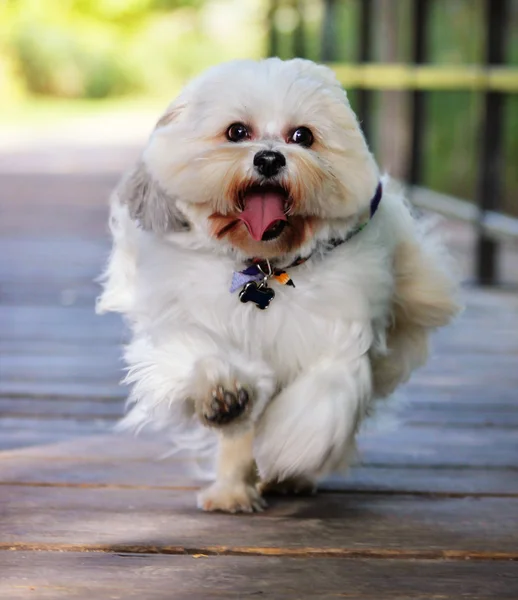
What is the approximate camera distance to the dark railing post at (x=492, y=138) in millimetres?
6441

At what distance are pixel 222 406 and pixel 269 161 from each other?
0.50 metres

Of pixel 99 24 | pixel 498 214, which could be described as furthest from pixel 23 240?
pixel 99 24

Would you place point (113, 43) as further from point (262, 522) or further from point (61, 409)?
point (262, 522)

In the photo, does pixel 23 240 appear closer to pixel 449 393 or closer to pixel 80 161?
pixel 449 393

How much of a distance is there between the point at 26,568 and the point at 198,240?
0.79 m

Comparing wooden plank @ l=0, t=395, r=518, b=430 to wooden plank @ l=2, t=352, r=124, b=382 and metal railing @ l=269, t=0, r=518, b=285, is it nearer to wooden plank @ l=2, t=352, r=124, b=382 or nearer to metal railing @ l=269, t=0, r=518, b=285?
wooden plank @ l=2, t=352, r=124, b=382

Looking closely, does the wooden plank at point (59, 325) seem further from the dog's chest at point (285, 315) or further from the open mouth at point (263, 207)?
the open mouth at point (263, 207)

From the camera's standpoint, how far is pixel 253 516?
296cm

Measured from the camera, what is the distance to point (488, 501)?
309cm

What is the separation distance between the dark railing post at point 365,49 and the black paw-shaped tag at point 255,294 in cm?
663

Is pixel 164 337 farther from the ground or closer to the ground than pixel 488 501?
farther from the ground

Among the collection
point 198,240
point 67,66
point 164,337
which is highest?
point 198,240

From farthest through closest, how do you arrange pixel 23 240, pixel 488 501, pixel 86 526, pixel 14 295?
pixel 23 240, pixel 14 295, pixel 488 501, pixel 86 526

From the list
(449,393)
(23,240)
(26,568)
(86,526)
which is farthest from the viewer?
(23,240)
